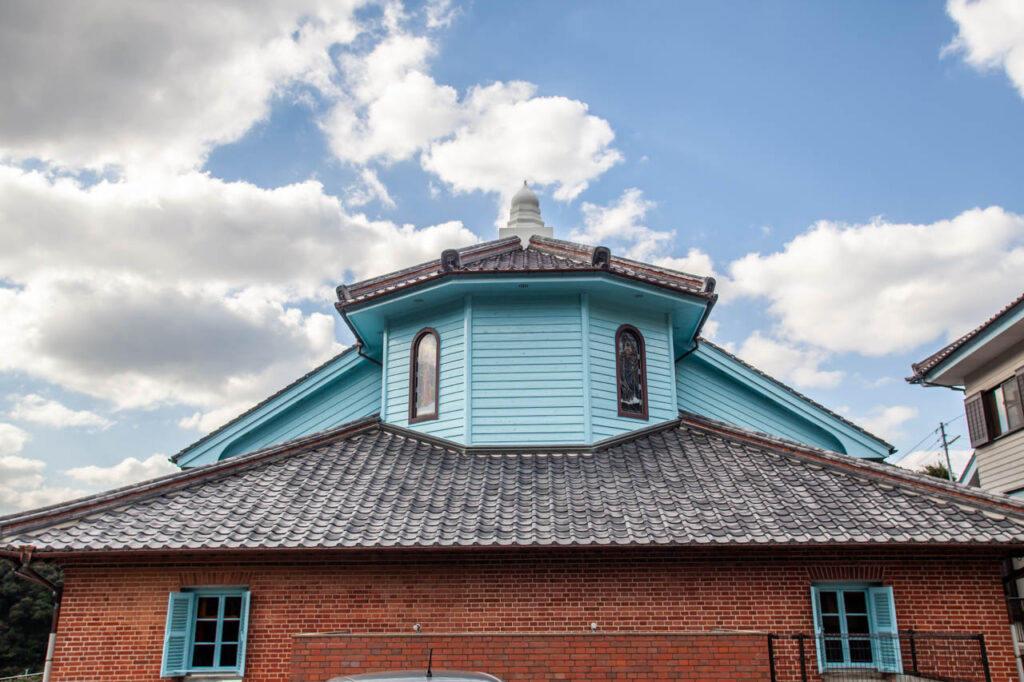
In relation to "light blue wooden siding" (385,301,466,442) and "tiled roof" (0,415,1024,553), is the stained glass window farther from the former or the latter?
"tiled roof" (0,415,1024,553)

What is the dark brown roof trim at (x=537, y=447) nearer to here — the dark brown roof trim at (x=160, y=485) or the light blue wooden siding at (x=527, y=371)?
the light blue wooden siding at (x=527, y=371)

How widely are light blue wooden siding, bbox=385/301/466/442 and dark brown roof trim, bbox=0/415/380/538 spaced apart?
2.02 ft

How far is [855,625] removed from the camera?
1047 cm

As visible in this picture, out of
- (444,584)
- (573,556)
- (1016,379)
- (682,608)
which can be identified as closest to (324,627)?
(444,584)

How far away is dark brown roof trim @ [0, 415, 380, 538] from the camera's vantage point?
403 inches

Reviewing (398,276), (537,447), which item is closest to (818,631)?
(537,447)

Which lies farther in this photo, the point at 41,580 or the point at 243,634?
the point at 41,580

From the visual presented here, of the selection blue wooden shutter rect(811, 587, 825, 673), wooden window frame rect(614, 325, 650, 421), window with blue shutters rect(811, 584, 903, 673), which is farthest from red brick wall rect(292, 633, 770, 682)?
wooden window frame rect(614, 325, 650, 421)

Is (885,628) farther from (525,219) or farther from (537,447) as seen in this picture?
(525,219)

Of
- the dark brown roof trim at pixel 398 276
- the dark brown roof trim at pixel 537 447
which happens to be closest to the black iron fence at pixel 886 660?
the dark brown roof trim at pixel 537 447

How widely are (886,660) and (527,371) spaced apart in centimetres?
670

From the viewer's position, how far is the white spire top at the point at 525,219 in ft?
55.1

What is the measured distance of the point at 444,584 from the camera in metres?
10.3

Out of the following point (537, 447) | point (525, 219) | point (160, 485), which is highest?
point (525, 219)
